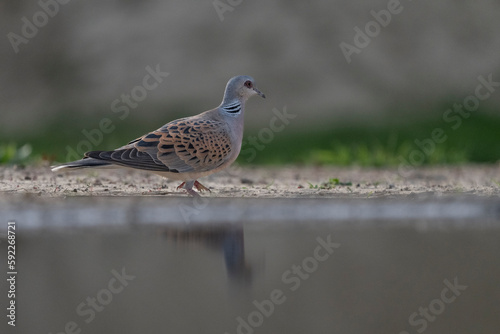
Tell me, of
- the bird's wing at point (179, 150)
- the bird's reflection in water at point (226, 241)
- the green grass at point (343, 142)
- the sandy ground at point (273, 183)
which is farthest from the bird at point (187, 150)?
the green grass at point (343, 142)

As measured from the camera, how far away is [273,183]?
7.30m

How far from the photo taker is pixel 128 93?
510 inches

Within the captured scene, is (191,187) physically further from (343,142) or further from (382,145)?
(343,142)

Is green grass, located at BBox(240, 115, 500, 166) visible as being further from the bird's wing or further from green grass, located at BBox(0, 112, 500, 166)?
the bird's wing

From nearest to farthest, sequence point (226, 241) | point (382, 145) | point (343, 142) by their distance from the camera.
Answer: point (226, 241) < point (382, 145) < point (343, 142)

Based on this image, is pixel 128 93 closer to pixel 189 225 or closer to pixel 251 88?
pixel 251 88

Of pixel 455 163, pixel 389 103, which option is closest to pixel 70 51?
pixel 389 103

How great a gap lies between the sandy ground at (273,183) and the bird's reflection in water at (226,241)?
122 cm

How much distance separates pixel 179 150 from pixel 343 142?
521 centimetres

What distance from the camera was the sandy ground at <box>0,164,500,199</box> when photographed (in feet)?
21.2

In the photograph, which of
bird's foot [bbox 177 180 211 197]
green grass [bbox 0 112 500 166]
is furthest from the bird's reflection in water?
green grass [bbox 0 112 500 166]

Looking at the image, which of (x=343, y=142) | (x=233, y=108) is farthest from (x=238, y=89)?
(x=343, y=142)

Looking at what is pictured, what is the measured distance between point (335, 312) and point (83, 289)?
1.26 m

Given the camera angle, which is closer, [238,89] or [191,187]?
[191,187]
